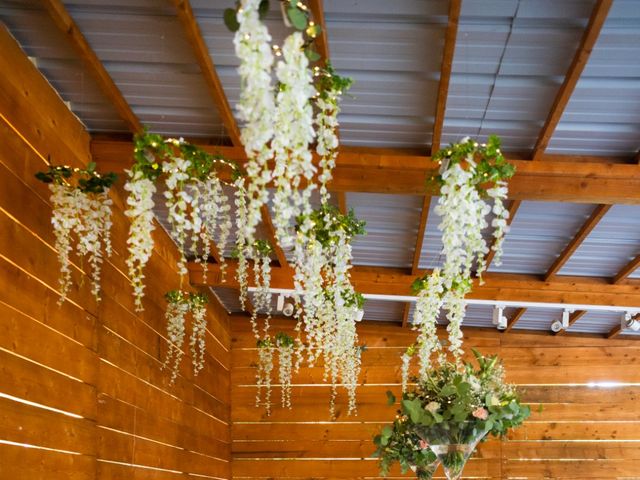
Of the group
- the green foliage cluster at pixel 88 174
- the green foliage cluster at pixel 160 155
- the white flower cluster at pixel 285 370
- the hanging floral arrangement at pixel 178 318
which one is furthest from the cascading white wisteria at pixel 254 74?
the white flower cluster at pixel 285 370

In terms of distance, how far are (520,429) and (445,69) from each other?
26.8 feet

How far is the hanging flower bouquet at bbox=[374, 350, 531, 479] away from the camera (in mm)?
4609

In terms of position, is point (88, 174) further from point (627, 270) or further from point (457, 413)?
point (627, 270)

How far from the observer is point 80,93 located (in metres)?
6.47

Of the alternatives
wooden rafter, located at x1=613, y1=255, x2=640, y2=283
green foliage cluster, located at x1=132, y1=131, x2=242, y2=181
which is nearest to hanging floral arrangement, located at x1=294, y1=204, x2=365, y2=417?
green foliage cluster, located at x1=132, y1=131, x2=242, y2=181

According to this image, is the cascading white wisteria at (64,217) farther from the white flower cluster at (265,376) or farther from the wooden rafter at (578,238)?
the white flower cluster at (265,376)

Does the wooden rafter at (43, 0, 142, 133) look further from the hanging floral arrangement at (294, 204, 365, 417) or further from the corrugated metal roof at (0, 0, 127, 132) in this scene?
the hanging floral arrangement at (294, 204, 365, 417)

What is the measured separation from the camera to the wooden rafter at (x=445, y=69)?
4922 millimetres

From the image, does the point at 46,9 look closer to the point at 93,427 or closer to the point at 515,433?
the point at 93,427

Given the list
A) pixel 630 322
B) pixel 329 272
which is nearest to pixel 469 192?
pixel 329 272

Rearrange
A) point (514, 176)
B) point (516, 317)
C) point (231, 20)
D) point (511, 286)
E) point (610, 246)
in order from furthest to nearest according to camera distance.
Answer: point (516, 317) → point (511, 286) → point (610, 246) → point (514, 176) → point (231, 20)

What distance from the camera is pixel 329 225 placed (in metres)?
6.86

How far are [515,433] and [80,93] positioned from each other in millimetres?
8245

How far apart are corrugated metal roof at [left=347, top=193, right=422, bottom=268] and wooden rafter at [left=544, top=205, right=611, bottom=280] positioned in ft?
4.85
